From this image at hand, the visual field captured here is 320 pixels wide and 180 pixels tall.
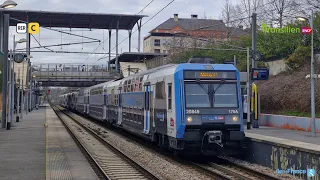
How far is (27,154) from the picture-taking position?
1781 cm

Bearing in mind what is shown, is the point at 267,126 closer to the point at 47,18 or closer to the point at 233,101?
the point at 233,101

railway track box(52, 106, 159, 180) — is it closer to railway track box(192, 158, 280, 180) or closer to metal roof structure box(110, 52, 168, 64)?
railway track box(192, 158, 280, 180)

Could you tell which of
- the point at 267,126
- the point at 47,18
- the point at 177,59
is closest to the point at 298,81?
the point at 267,126

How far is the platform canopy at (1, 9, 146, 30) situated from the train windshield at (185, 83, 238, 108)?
42.2 meters

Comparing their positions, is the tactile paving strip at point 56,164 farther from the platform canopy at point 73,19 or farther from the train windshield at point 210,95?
the platform canopy at point 73,19

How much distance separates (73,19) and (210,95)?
146 feet

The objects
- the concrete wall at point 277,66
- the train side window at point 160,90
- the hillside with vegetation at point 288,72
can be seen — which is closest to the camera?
the train side window at point 160,90

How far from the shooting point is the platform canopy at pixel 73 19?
5644cm

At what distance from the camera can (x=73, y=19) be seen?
5797cm

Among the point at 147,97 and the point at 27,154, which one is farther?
the point at 147,97

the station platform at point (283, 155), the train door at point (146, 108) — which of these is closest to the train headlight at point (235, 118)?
the station platform at point (283, 155)

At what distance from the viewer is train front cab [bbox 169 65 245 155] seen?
1534 cm

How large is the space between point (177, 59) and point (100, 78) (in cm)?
1844

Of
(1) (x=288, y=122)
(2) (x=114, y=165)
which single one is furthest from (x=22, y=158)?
(1) (x=288, y=122)
